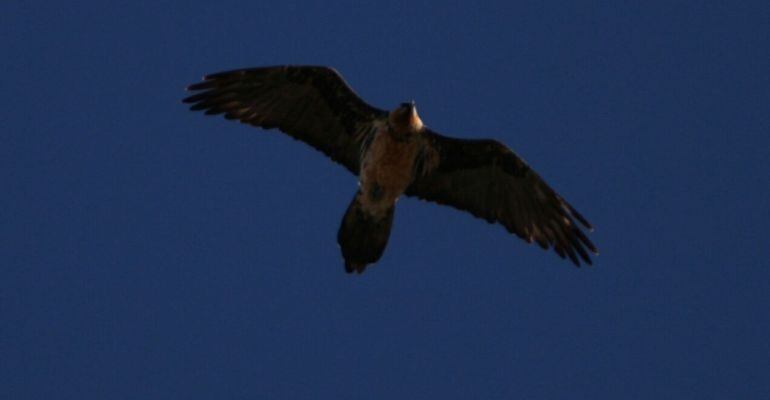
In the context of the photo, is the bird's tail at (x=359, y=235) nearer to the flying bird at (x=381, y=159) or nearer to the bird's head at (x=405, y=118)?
the flying bird at (x=381, y=159)

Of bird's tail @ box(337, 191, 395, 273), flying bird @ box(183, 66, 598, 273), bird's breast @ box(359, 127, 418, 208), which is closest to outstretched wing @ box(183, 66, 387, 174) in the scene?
flying bird @ box(183, 66, 598, 273)

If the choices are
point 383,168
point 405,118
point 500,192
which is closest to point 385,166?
point 383,168

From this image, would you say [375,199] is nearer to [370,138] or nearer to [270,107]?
[370,138]

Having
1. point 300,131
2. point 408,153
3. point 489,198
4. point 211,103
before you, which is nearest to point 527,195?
point 489,198

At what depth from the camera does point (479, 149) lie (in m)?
14.2

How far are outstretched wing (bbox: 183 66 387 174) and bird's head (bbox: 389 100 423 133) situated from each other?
50 centimetres

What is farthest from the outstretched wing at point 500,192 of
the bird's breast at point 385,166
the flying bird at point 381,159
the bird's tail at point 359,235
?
the bird's tail at point 359,235

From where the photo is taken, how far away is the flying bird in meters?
13.7

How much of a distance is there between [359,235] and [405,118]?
1.43 m

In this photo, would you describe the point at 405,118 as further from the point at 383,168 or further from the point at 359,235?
the point at 359,235

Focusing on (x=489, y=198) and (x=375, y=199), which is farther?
(x=489, y=198)

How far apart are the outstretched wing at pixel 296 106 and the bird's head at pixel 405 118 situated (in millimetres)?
498

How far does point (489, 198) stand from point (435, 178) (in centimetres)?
73

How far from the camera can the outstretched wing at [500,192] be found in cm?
1419
